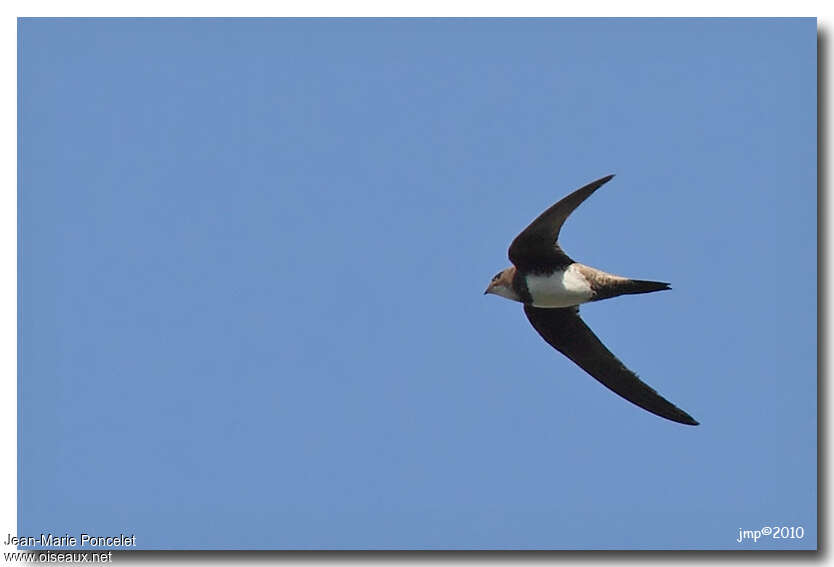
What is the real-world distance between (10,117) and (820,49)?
17.0 ft

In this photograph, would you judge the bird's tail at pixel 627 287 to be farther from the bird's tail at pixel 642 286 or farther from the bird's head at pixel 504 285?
the bird's head at pixel 504 285

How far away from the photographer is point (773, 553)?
26.6 ft

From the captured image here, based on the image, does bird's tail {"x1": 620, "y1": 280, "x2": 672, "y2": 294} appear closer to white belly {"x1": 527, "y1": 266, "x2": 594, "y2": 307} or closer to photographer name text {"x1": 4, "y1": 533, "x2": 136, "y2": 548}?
white belly {"x1": 527, "y1": 266, "x2": 594, "y2": 307}

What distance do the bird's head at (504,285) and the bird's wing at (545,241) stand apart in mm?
142

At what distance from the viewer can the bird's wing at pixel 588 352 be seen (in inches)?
380

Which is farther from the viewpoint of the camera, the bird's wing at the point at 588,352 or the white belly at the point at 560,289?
the bird's wing at the point at 588,352

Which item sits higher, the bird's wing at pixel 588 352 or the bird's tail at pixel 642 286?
the bird's tail at pixel 642 286

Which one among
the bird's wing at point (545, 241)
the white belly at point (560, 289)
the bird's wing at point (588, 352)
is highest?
the bird's wing at point (545, 241)

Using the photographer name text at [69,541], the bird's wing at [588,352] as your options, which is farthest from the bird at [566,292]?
the photographer name text at [69,541]

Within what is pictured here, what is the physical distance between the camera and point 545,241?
9.06 m

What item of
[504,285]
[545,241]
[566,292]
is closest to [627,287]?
[566,292]

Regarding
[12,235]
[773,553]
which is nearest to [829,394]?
[773,553]
